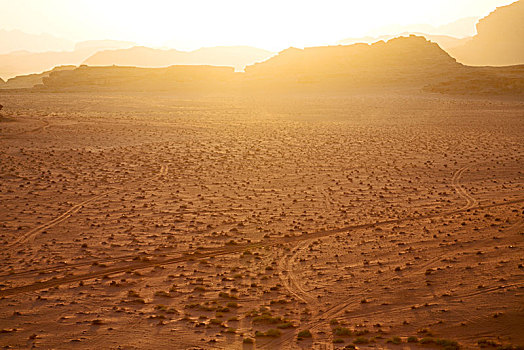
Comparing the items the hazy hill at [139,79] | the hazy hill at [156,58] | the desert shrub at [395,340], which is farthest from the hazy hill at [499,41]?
the desert shrub at [395,340]

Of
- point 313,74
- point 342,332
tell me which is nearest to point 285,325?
point 342,332

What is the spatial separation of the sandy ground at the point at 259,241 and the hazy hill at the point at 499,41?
83.9 meters

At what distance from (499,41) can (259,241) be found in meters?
108

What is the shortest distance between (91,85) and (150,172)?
4856 centimetres

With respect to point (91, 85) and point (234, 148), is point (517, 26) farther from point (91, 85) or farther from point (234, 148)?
point (234, 148)

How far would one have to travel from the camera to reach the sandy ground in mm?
8953

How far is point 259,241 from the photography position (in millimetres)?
A: 13430

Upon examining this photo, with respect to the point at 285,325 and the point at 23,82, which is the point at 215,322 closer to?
the point at 285,325

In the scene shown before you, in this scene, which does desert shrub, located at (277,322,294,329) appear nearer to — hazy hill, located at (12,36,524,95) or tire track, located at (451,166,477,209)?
tire track, located at (451,166,477,209)

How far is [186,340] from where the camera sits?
336 inches

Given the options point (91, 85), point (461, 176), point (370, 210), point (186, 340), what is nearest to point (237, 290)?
point (186, 340)

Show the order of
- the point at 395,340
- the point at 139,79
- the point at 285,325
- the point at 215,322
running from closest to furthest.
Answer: the point at 395,340 < the point at 285,325 < the point at 215,322 < the point at 139,79

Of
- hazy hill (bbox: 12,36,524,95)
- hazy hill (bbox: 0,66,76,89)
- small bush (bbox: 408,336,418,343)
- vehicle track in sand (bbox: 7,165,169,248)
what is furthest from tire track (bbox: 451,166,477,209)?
hazy hill (bbox: 0,66,76,89)

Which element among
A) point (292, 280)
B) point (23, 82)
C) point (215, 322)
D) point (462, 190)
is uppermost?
point (23, 82)
